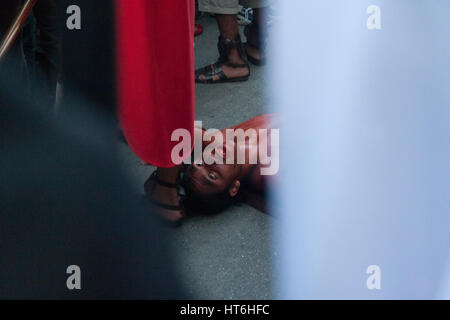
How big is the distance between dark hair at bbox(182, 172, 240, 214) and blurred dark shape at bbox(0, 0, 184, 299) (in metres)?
0.13

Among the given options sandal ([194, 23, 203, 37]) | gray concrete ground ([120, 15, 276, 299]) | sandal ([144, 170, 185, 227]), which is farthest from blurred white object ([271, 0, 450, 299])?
sandal ([194, 23, 203, 37])

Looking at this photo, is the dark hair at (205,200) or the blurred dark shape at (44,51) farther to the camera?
the blurred dark shape at (44,51)

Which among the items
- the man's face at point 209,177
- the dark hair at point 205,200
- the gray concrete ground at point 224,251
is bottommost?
the gray concrete ground at point 224,251

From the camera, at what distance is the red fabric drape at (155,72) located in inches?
53.9

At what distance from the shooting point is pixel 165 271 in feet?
4.99

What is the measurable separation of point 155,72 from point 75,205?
1.81 feet

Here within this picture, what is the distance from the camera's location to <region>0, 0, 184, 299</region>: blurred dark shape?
1.47m

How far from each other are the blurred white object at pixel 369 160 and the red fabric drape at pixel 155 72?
0.48 metres

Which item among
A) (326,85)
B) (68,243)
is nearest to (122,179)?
(68,243)

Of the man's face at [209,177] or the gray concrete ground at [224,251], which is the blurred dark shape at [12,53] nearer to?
the gray concrete ground at [224,251]

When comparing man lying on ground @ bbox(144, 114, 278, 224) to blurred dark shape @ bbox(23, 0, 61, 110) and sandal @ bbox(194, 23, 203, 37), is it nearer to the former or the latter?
blurred dark shape @ bbox(23, 0, 61, 110)

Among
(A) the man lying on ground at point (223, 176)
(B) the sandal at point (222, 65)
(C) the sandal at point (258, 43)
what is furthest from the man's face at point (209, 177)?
(C) the sandal at point (258, 43)

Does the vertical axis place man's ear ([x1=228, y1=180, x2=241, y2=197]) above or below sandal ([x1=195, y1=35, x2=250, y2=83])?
below
